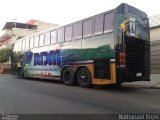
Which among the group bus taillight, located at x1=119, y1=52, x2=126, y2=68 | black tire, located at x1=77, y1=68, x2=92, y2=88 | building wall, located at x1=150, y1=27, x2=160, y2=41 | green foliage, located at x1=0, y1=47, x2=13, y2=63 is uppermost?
building wall, located at x1=150, y1=27, x2=160, y2=41

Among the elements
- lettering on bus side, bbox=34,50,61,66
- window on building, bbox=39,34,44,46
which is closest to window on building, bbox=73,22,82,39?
lettering on bus side, bbox=34,50,61,66

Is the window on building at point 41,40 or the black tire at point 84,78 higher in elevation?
the window on building at point 41,40

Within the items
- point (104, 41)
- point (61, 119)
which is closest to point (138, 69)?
point (104, 41)

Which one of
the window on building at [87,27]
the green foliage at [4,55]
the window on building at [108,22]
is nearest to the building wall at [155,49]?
the window on building at [87,27]

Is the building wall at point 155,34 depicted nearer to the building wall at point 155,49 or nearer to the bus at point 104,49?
the building wall at point 155,49

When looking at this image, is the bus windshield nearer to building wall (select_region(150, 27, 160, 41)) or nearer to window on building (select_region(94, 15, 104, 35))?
window on building (select_region(94, 15, 104, 35))

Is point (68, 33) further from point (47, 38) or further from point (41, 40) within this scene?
point (41, 40)

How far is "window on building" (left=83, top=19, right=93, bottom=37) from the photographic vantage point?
12244 mm

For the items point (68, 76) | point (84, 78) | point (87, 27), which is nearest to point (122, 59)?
point (84, 78)

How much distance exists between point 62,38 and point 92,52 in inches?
124

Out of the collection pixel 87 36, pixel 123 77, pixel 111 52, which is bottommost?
pixel 123 77

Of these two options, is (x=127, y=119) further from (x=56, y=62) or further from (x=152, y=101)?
(x=56, y=62)

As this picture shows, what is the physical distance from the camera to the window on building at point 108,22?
11.0 m

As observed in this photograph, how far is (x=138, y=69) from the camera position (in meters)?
11.4
